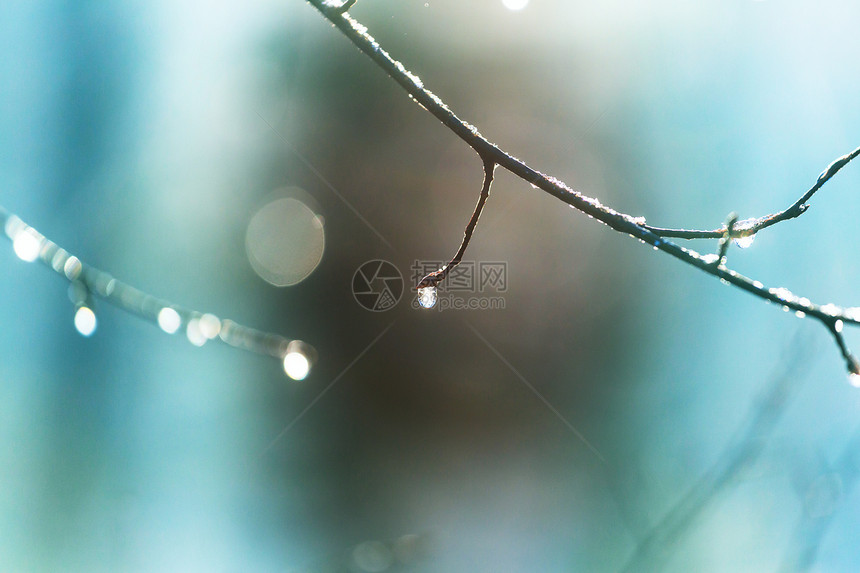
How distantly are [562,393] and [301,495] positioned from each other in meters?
2.77

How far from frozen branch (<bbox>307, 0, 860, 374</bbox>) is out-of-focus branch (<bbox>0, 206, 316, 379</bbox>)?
54 centimetres

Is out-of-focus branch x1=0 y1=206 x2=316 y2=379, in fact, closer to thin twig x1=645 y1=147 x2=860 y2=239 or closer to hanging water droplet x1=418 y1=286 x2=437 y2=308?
hanging water droplet x1=418 y1=286 x2=437 y2=308

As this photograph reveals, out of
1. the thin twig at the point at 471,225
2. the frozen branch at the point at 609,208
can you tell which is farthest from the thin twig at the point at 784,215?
the thin twig at the point at 471,225

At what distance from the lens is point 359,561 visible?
162 centimetres

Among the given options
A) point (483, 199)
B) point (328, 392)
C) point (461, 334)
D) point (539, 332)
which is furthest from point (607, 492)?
point (483, 199)

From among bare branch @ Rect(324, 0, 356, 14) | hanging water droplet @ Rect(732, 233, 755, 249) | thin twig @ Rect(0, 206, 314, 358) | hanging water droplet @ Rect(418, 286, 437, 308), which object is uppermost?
bare branch @ Rect(324, 0, 356, 14)

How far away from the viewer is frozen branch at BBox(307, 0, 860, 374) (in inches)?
31.8

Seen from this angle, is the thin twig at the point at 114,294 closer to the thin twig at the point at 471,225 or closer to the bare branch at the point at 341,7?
the thin twig at the point at 471,225

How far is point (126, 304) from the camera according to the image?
1012 millimetres

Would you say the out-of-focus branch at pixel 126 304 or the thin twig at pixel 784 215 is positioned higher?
the out-of-focus branch at pixel 126 304

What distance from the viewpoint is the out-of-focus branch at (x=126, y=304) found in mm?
895

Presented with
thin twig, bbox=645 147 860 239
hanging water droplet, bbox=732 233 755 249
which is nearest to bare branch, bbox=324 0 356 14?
thin twig, bbox=645 147 860 239

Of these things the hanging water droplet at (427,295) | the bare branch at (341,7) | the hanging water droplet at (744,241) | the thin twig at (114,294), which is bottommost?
the hanging water droplet at (744,241)

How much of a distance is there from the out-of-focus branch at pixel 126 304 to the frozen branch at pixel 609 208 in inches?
21.2
